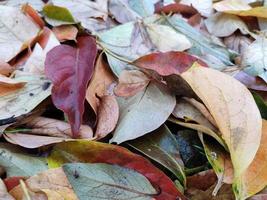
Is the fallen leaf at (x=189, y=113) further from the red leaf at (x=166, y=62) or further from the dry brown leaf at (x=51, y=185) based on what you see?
the dry brown leaf at (x=51, y=185)

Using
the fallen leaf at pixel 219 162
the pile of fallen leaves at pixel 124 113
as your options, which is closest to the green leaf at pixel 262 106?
the pile of fallen leaves at pixel 124 113

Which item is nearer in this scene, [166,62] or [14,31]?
[166,62]

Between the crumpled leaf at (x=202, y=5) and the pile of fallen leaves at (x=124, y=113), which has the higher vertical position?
the pile of fallen leaves at (x=124, y=113)

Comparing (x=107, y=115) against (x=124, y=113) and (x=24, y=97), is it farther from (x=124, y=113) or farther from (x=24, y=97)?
(x=24, y=97)

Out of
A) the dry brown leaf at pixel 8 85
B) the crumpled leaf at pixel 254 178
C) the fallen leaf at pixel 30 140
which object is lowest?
the crumpled leaf at pixel 254 178

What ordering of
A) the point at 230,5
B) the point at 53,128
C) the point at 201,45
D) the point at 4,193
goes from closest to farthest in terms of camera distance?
the point at 4,193
the point at 53,128
the point at 201,45
the point at 230,5

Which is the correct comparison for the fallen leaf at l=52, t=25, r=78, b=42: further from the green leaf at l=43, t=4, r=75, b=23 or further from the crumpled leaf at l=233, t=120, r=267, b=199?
the crumpled leaf at l=233, t=120, r=267, b=199

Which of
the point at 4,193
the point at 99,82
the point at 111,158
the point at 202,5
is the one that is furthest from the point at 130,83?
the point at 202,5
